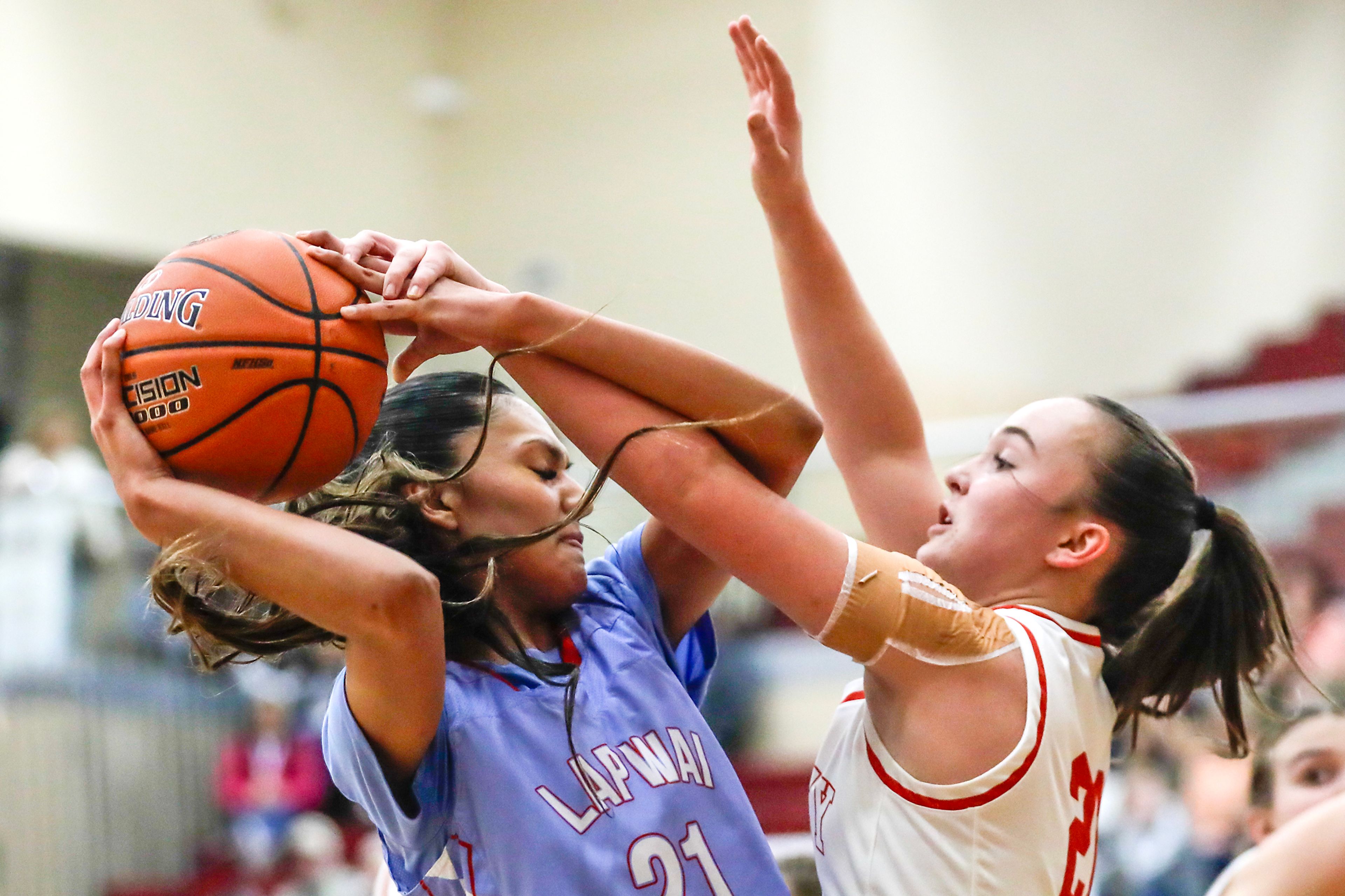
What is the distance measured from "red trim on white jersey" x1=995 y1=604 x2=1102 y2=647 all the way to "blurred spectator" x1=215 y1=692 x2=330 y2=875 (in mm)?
5788

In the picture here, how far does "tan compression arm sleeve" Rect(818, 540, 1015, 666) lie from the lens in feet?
5.57

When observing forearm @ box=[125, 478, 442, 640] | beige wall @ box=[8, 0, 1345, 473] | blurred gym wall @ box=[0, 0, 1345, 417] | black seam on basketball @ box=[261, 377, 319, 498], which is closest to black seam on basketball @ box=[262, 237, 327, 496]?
black seam on basketball @ box=[261, 377, 319, 498]

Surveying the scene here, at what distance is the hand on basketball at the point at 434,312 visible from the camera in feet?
5.49

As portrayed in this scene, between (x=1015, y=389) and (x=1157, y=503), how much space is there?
6.49 m

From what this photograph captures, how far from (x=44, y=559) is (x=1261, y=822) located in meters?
6.25

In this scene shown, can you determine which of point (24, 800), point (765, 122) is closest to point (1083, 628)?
point (765, 122)

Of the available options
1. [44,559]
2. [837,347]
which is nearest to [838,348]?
[837,347]

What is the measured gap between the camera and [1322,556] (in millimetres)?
5211

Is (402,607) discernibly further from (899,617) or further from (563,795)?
(899,617)

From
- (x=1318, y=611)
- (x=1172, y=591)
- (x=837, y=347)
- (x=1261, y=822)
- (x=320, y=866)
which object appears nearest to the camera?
(x=1172, y=591)

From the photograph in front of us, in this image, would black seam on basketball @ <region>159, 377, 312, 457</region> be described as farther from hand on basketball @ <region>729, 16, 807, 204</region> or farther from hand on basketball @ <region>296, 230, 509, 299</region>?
hand on basketball @ <region>729, 16, 807, 204</region>

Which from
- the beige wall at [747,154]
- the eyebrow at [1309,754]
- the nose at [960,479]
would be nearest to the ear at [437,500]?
the nose at [960,479]

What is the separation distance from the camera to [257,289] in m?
1.67

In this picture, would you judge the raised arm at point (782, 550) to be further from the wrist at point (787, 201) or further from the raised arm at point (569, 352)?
the wrist at point (787, 201)
